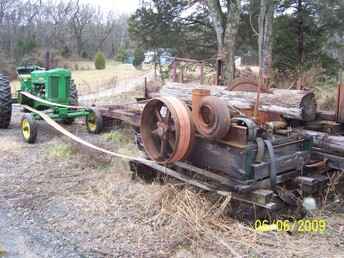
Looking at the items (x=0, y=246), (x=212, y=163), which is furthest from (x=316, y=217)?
(x=0, y=246)

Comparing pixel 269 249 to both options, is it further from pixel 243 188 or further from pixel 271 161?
pixel 271 161

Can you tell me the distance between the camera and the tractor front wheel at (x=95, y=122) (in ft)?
27.4

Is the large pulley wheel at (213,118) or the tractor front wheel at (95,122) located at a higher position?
the large pulley wheel at (213,118)

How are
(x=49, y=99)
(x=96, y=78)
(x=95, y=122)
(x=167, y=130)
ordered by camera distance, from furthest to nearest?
(x=96, y=78) < (x=49, y=99) < (x=95, y=122) < (x=167, y=130)

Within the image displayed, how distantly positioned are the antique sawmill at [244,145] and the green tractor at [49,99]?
3.52 meters

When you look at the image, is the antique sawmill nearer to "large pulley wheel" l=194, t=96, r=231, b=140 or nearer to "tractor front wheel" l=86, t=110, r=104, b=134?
"large pulley wheel" l=194, t=96, r=231, b=140

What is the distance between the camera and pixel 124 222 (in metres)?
4.02

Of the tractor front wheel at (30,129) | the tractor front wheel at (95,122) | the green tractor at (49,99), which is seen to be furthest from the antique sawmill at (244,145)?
the green tractor at (49,99)

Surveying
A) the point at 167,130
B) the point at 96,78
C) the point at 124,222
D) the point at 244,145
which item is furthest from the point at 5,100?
the point at 96,78

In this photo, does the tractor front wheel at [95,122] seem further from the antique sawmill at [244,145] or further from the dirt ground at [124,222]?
the antique sawmill at [244,145]

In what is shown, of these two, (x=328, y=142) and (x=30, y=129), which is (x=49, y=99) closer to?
(x=30, y=129)

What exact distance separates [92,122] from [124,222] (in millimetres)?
4813

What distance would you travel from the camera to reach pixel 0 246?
362 cm

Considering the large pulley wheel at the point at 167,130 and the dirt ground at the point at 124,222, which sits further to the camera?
the large pulley wheel at the point at 167,130
